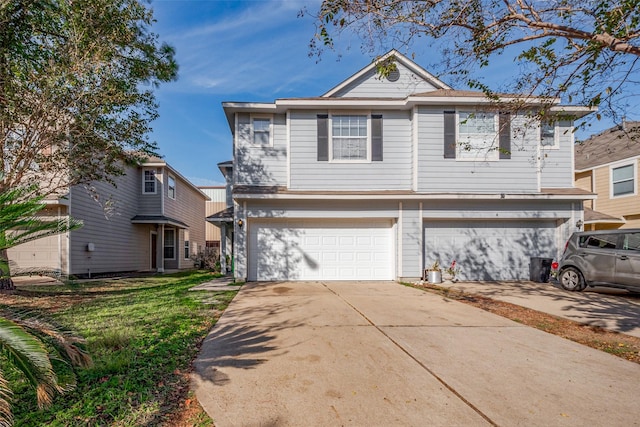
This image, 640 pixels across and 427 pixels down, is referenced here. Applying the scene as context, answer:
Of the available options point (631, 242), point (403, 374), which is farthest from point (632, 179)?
point (403, 374)

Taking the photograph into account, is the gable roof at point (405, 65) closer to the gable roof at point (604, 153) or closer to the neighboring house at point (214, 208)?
the gable roof at point (604, 153)

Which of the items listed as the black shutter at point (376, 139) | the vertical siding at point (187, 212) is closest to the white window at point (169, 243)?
the vertical siding at point (187, 212)

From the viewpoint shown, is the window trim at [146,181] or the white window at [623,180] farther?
→ the window trim at [146,181]

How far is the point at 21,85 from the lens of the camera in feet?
23.4

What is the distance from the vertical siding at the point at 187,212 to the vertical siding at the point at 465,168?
13.4m

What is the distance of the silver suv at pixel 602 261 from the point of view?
7.84 m

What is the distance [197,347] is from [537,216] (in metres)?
10.9

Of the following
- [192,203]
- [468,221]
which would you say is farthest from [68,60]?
[192,203]

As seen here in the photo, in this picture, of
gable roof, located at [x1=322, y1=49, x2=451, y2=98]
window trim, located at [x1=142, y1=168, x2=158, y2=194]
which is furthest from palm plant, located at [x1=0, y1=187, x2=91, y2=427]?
window trim, located at [x1=142, y1=168, x2=158, y2=194]

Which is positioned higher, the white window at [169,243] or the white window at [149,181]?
the white window at [149,181]

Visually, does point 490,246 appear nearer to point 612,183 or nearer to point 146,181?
point 612,183

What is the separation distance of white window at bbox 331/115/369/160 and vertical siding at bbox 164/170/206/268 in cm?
1092

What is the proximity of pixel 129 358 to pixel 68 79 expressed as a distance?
625 centimetres

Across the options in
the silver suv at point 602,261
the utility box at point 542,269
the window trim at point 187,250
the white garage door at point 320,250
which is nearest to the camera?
the silver suv at point 602,261
